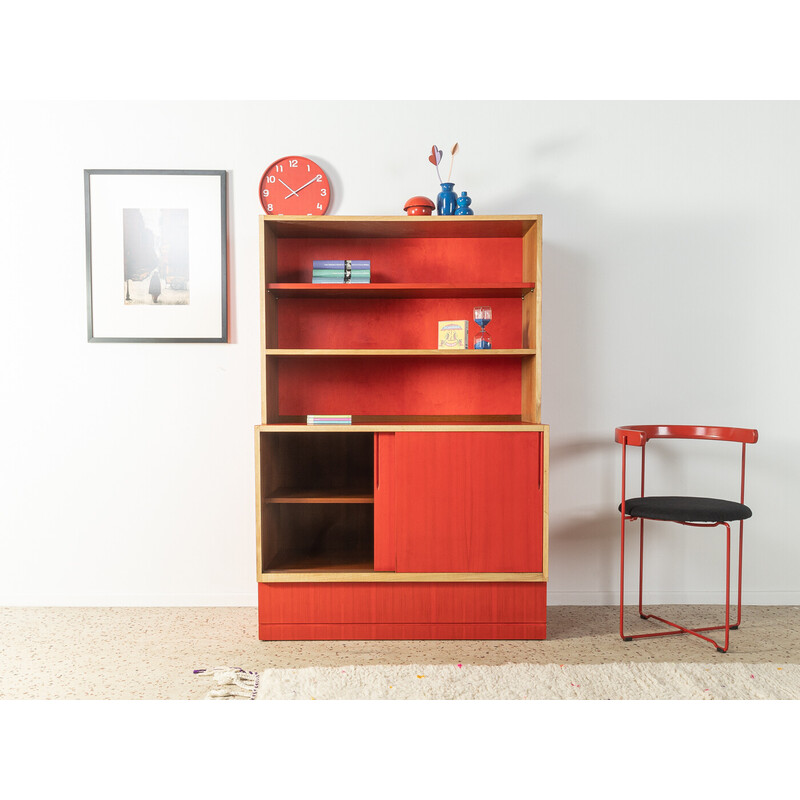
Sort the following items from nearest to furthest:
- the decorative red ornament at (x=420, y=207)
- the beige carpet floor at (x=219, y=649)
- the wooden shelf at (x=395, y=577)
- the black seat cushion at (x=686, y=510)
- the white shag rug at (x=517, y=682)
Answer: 1. the white shag rug at (x=517, y=682)
2. the beige carpet floor at (x=219, y=649)
3. the black seat cushion at (x=686, y=510)
4. the wooden shelf at (x=395, y=577)
5. the decorative red ornament at (x=420, y=207)

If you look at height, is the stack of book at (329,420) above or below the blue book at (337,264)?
below

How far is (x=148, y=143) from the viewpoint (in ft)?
10.2

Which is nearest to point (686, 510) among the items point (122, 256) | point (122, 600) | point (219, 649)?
point (219, 649)

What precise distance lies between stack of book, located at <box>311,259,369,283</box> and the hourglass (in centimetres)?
57

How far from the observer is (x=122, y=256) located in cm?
311

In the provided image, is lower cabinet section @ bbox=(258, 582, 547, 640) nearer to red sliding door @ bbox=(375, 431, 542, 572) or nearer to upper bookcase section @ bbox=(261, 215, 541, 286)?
red sliding door @ bbox=(375, 431, 542, 572)

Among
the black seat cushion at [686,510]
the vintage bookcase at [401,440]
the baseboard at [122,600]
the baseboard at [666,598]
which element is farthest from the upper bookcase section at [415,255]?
the baseboard at [122,600]

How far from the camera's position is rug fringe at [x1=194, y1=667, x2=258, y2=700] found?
217 centimetres

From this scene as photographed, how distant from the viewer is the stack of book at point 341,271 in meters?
2.87

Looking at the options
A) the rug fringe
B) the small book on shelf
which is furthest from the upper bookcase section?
the rug fringe

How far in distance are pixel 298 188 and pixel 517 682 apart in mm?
2479

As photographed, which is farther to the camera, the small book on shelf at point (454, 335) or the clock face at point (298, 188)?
the clock face at point (298, 188)

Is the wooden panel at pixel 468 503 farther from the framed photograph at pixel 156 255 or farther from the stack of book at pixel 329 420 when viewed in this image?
the framed photograph at pixel 156 255

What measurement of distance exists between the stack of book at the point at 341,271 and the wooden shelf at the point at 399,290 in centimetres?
6
